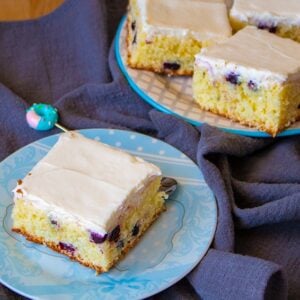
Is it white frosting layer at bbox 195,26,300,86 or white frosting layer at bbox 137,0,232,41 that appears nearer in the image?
white frosting layer at bbox 195,26,300,86

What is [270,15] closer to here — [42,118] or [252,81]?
[252,81]

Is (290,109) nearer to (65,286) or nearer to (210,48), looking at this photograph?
(210,48)

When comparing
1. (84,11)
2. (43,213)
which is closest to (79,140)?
(43,213)

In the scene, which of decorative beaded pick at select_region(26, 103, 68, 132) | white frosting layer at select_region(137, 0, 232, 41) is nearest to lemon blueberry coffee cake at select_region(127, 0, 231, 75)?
white frosting layer at select_region(137, 0, 232, 41)

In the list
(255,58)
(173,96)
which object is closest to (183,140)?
(173,96)

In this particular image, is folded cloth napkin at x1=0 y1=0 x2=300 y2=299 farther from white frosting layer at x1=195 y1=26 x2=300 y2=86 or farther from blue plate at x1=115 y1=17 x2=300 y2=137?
white frosting layer at x1=195 y1=26 x2=300 y2=86
